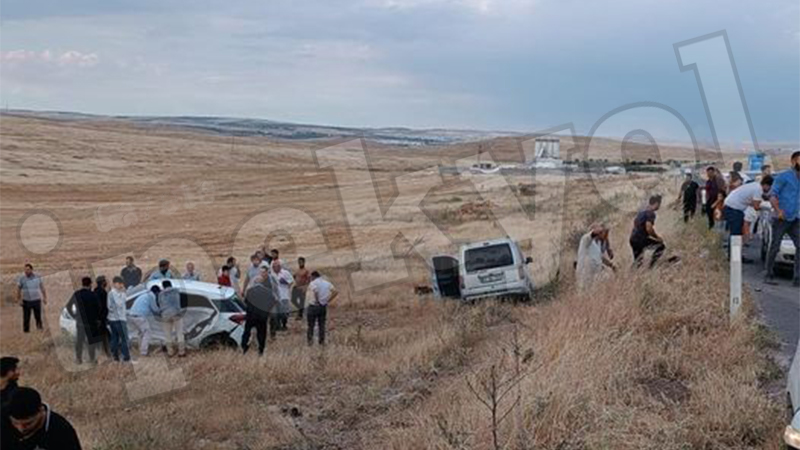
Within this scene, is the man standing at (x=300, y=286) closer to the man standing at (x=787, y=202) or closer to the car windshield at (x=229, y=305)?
the car windshield at (x=229, y=305)

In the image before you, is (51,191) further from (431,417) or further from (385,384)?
(431,417)

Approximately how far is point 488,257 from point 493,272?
1.38 feet

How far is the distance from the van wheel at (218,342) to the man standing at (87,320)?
6.76ft

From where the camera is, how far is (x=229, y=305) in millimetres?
18594

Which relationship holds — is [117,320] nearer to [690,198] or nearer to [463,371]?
[463,371]

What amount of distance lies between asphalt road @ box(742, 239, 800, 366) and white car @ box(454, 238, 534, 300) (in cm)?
583

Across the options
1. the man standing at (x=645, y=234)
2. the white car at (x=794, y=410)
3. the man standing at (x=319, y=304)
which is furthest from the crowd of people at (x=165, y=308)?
the white car at (x=794, y=410)

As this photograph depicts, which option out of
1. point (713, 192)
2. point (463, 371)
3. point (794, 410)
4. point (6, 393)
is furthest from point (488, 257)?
point (794, 410)

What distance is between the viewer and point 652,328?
9.85 m

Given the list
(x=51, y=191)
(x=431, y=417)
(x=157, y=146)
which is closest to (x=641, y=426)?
(x=431, y=417)

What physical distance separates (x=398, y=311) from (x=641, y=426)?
1631cm

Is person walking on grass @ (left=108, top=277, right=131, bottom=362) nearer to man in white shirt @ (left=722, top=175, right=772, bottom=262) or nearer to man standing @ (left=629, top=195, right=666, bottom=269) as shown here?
man standing @ (left=629, top=195, right=666, bottom=269)

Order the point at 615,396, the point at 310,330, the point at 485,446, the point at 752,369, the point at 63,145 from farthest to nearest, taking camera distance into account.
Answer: the point at 63,145, the point at 310,330, the point at 752,369, the point at 615,396, the point at 485,446

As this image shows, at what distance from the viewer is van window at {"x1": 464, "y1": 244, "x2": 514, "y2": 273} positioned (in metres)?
21.5
